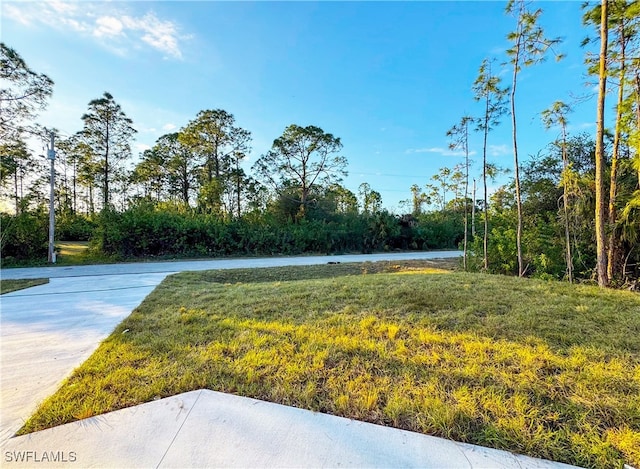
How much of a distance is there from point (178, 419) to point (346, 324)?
5.26 ft

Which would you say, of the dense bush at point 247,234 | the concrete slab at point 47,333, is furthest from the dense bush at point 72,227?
the concrete slab at point 47,333

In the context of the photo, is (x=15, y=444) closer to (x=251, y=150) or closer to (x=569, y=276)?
(x=569, y=276)

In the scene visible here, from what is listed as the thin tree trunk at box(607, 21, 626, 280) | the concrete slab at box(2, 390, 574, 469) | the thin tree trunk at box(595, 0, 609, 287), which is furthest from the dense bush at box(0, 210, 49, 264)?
the thin tree trunk at box(607, 21, 626, 280)

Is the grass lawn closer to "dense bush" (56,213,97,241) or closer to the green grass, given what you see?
the green grass

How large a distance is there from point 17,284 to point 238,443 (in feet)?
22.6

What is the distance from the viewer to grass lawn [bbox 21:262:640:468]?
1.34m

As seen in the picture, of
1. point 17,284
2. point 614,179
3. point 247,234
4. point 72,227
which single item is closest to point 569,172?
point 614,179

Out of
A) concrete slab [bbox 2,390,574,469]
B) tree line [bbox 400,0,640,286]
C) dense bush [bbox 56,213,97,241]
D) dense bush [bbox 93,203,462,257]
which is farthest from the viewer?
dense bush [bbox 56,213,97,241]

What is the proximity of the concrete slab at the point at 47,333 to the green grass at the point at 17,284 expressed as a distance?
29cm

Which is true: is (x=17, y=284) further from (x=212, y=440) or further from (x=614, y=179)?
(x=614, y=179)

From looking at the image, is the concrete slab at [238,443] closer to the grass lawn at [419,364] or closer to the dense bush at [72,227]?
the grass lawn at [419,364]

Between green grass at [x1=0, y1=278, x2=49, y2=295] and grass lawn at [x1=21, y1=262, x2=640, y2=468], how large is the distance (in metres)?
3.52

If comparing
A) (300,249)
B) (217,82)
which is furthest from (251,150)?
(217,82)

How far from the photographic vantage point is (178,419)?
1.42 meters
